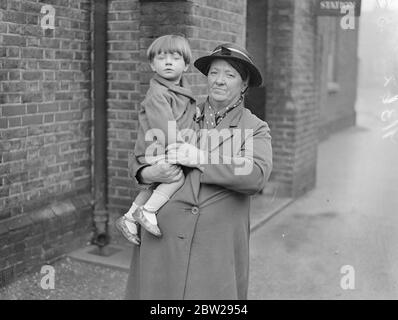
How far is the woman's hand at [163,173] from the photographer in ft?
8.17

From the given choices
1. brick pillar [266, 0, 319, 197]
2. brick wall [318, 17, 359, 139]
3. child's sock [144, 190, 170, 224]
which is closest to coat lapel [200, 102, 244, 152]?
child's sock [144, 190, 170, 224]

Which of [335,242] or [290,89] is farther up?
[290,89]

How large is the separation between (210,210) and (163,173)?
Answer: 0.27m

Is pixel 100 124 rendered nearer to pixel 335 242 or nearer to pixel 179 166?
pixel 335 242

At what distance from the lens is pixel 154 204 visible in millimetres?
2564

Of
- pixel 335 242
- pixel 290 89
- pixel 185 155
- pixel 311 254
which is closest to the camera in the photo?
pixel 185 155

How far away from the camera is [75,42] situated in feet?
17.1

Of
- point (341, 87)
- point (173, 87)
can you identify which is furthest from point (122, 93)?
point (341, 87)

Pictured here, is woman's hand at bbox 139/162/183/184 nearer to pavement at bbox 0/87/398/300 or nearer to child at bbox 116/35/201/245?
child at bbox 116/35/201/245

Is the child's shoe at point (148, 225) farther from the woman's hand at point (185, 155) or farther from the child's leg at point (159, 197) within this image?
the woman's hand at point (185, 155)

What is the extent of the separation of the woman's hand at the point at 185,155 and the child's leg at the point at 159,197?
0.12 meters

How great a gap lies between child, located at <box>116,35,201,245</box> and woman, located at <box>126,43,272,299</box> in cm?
5
